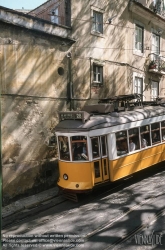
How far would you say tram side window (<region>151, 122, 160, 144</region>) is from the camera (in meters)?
10.9

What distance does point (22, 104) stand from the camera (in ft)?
32.8

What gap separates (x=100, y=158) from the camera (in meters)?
8.78

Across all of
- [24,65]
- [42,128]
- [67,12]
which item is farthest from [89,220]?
[67,12]

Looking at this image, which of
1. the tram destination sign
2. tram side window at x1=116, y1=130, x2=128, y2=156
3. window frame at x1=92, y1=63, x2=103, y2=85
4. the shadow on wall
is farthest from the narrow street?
window frame at x1=92, y1=63, x2=103, y2=85

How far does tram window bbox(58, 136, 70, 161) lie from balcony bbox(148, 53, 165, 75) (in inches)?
389

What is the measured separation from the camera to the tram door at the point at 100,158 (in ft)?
28.5

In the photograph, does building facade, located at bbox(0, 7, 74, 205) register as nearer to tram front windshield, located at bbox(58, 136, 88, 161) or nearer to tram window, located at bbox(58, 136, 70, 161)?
tram window, located at bbox(58, 136, 70, 161)

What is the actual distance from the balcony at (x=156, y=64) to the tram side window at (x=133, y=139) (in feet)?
25.6

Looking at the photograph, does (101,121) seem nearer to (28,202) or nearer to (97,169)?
(97,169)

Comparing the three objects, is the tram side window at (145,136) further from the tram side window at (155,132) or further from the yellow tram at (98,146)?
the tram side window at (155,132)

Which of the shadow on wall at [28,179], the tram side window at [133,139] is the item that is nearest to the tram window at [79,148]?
the tram side window at [133,139]

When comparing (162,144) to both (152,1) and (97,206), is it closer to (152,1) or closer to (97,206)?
(97,206)

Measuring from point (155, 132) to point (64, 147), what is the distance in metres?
4.46

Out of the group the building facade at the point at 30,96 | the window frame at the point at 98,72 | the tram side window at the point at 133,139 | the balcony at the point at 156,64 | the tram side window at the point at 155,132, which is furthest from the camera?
the balcony at the point at 156,64
